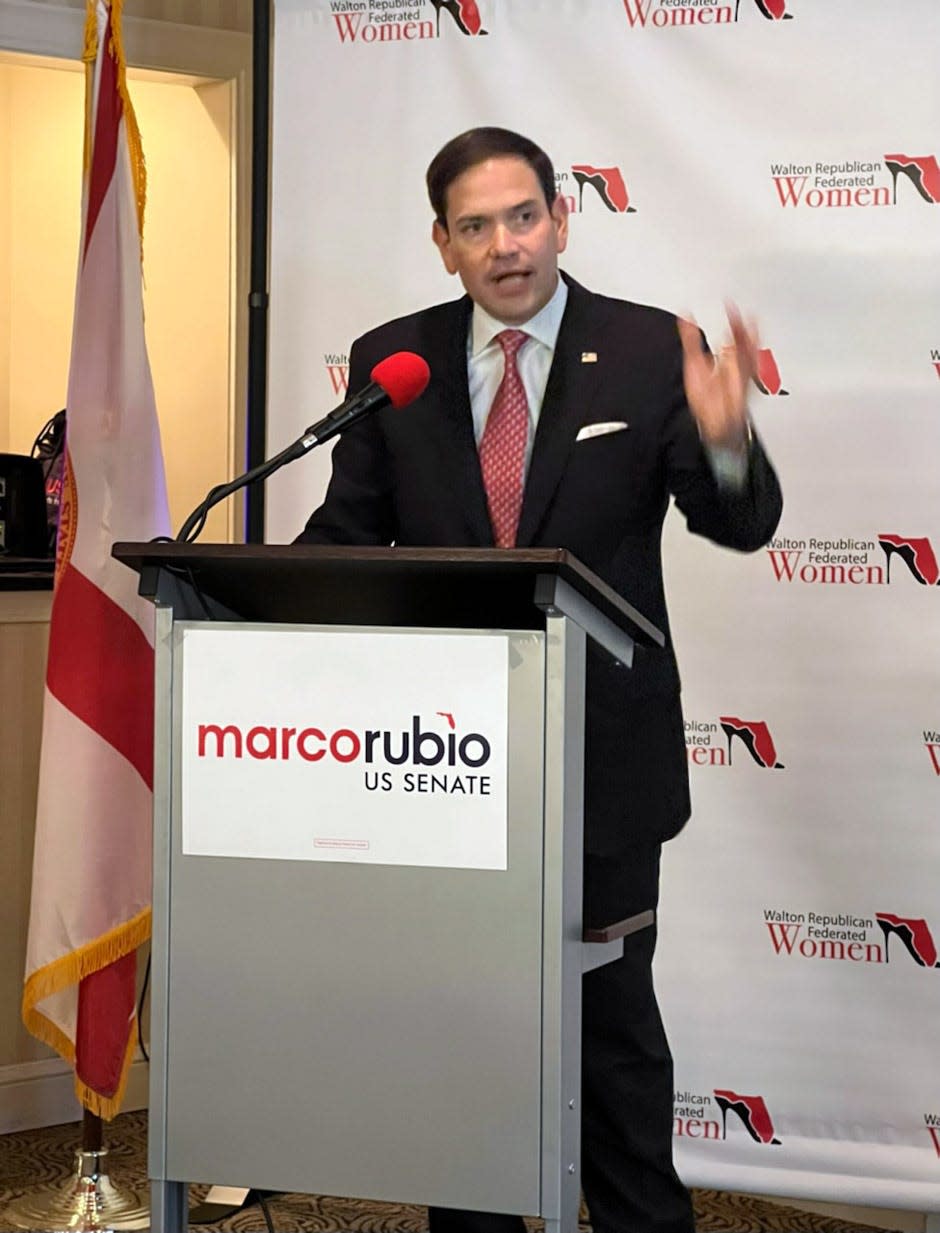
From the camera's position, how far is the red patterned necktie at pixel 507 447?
289 centimetres

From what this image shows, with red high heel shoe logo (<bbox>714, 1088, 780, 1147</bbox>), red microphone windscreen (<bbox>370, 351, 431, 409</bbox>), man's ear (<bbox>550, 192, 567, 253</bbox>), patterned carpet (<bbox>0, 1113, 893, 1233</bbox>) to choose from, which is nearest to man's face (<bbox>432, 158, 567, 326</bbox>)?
man's ear (<bbox>550, 192, 567, 253</bbox>)

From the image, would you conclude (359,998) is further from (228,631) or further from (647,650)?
(647,650)

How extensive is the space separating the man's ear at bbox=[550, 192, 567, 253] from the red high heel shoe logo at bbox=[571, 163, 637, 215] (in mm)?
46

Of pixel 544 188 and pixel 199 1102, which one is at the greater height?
pixel 544 188

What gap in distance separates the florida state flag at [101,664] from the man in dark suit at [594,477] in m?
0.46

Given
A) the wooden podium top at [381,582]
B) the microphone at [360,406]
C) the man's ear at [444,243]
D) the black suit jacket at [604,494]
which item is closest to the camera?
the wooden podium top at [381,582]

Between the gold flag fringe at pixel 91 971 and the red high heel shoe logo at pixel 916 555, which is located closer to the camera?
the red high heel shoe logo at pixel 916 555

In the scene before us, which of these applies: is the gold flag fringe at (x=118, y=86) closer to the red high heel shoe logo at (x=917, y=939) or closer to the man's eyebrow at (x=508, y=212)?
the man's eyebrow at (x=508, y=212)

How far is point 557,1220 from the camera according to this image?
1.86 m

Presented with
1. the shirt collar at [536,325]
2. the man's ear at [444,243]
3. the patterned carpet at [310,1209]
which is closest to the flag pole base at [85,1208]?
the patterned carpet at [310,1209]

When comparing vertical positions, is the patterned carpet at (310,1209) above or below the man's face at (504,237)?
below

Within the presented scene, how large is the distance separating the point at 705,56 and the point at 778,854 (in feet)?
4.84

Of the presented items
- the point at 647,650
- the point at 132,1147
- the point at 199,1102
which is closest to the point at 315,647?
the point at 199,1102

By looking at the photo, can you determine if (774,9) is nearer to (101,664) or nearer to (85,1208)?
(101,664)
